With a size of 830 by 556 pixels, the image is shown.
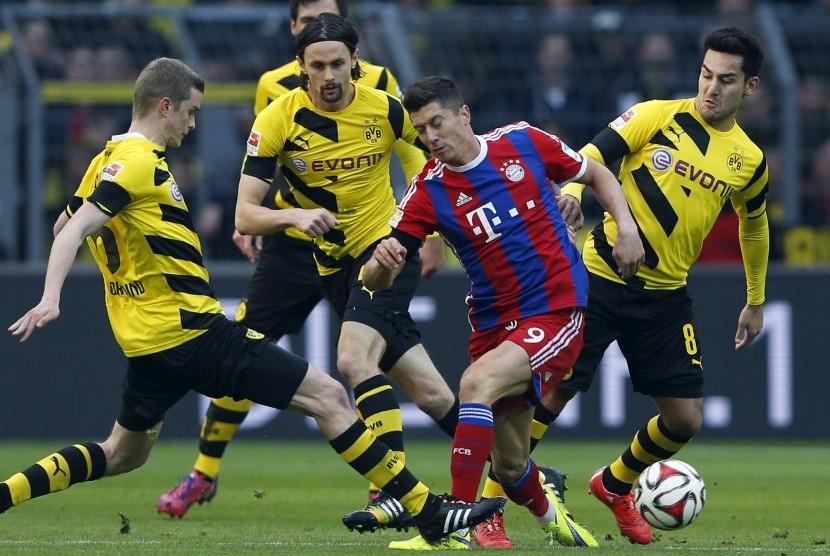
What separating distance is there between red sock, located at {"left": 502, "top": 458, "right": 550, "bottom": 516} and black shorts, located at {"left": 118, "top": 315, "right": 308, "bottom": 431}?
1070mm

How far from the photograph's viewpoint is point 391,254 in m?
6.20

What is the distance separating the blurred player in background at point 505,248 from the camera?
6273mm

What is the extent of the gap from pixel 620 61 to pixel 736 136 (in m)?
6.54

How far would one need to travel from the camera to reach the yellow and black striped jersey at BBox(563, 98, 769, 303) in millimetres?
7152

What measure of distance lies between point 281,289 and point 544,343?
7.98 ft

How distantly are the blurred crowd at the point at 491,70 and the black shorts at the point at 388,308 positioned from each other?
5.04 m

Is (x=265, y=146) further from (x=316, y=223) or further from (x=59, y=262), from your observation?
(x=59, y=262)

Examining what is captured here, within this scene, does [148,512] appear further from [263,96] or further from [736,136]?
[736,136]

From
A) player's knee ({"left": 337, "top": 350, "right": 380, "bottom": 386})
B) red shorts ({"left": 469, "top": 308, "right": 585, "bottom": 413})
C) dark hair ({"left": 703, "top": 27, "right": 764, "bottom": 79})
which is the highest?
dark hair ({"left": 703, "top": 27, "right": 764, "bottom": 79})

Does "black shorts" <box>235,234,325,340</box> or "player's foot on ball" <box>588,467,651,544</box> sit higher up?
"black shorts" <box>235,234,325,340</box>

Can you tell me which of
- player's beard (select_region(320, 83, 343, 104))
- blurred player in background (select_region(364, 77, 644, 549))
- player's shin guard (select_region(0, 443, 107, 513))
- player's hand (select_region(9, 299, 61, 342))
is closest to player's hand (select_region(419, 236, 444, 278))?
player's beard (select_region(320, 83, 343, 104))

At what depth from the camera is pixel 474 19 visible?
13.8 meters

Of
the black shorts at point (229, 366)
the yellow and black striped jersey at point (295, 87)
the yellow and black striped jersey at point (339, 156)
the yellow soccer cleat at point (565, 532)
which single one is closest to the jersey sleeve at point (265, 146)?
the yellow and black striped jersey at point (339, 156)

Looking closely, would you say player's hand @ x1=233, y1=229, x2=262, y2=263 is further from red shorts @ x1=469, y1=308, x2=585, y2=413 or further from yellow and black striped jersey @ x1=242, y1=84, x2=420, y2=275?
red shorts @ x1=469, y1=308, x2=585, y2=413
